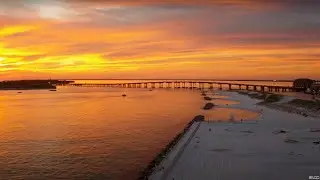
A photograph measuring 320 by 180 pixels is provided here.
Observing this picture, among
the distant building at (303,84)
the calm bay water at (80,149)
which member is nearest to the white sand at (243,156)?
the calm bay water at (80,149)

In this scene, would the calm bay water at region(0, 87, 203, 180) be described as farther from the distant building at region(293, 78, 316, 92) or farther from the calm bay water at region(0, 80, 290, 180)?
the distant building at region(293, 78, 316, 92)

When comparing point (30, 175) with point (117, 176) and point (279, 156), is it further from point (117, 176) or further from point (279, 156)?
A: point (279, 156)

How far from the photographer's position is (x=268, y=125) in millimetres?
37594

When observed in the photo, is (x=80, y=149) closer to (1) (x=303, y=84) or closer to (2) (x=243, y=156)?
(2) (x=243, y=156)

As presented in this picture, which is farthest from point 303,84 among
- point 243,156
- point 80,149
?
point 243,156

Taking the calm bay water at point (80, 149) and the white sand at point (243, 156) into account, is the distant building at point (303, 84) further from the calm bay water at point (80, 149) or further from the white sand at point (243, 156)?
the white sand at point (243, 156)

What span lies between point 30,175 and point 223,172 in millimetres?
10839

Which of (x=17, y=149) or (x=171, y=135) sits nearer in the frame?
(x=17, y=149)

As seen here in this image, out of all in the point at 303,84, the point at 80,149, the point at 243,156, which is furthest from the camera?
the point at 303,84

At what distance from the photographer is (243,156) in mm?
22438

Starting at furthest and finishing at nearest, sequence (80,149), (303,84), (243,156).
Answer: (303,84)
(80,149)
(243,156)

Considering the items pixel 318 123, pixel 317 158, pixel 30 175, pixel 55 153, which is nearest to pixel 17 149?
pixel 55 153

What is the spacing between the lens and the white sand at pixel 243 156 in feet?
60.0

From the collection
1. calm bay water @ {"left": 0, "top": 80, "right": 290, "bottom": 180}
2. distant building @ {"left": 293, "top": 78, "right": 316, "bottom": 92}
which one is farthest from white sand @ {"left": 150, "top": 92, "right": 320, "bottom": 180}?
distant building @ {"left": 293, "top": 78, "right": 316, "bottom": 92}
